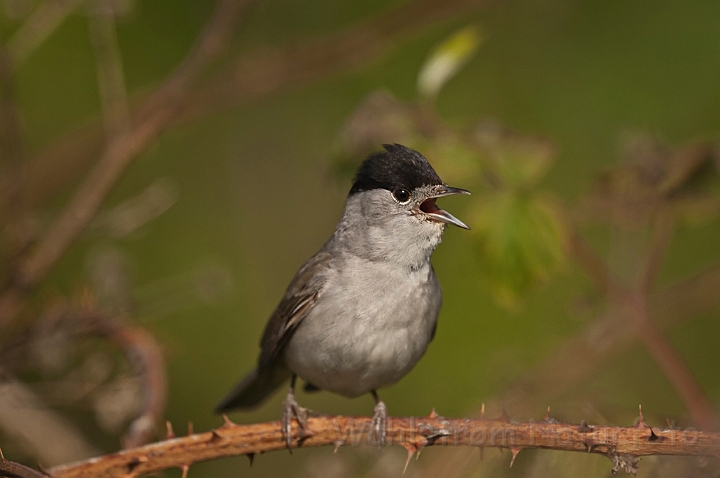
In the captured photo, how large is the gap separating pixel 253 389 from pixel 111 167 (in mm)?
1363

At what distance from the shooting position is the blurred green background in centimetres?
514

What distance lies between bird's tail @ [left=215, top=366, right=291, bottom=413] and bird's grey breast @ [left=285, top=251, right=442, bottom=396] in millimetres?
471

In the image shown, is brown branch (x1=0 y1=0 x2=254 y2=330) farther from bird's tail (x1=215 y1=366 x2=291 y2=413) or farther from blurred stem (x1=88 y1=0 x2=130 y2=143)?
bird's tail (x1=215 y1=366 x2=291 y2=413)

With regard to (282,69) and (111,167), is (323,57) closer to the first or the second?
(282,69)

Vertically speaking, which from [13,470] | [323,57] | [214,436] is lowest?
[13,470]

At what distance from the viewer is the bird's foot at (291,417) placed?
105 inches

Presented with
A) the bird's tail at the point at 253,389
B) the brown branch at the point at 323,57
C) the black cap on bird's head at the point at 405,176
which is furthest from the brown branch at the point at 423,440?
the brown branch at the point at 323,57

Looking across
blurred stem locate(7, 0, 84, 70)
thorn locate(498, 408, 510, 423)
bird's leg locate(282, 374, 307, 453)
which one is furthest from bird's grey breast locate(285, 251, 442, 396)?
blurred stem locate(7, 0, 84, 70)

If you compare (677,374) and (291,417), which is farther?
(291,417)

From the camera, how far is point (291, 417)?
3238mm

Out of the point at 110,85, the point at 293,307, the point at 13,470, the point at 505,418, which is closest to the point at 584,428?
the point at 505,418

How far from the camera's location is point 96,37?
407cm

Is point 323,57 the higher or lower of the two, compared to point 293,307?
higher

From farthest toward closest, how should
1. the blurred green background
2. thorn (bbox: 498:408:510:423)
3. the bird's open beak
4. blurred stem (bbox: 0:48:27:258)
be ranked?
the blurred green background, blurred stem (bbox: 0:48:27:258), the bird's open beak, thorn (bbox: 498:408:510:423)
